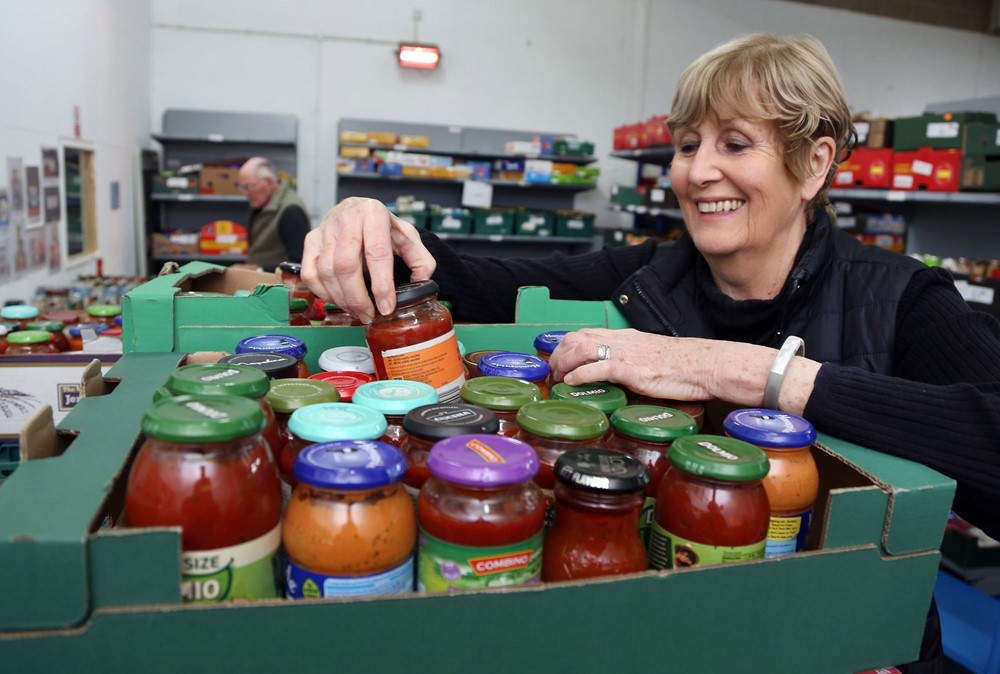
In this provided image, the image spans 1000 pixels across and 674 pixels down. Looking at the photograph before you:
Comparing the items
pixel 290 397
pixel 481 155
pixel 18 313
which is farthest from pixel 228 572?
pixel 481 155

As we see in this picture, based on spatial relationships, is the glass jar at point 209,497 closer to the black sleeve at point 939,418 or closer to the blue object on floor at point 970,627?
the black sleeve at point 939,418

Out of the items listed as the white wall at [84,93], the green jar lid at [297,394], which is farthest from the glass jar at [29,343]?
the white wall at [84,93]

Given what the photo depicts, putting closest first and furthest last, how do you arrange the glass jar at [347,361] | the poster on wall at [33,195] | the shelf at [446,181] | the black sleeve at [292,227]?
the glass jar at [347,361] < the poster on wall at [33,195] < the black sleeve at [292,227] < the shelf at [446,181]

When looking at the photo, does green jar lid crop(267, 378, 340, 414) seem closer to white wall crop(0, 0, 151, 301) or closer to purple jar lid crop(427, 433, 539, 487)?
purple jar lid crop(427, 433, 539, 487)

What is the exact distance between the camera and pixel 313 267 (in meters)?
1.19

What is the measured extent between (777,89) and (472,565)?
1158 millimetres

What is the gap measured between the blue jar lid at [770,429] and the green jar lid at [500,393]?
0.25m

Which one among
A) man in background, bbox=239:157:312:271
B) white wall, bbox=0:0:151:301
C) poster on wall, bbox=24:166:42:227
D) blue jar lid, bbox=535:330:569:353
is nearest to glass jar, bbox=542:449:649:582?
blue jar lid, bbox=535:330:569:353

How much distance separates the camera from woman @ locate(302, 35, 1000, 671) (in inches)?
39.5

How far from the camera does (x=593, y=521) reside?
2.46 ft

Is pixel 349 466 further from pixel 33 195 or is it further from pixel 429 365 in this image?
pixel 33 195

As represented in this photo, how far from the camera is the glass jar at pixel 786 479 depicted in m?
0.82

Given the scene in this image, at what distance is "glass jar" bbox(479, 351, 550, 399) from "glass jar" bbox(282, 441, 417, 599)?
0.42m

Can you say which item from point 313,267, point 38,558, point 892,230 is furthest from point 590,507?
point 892,230
